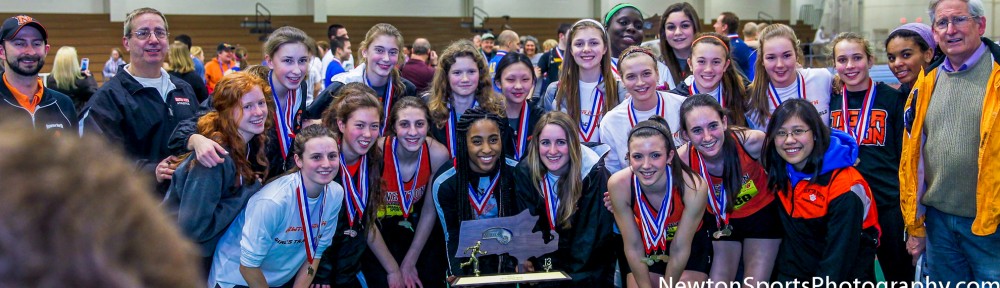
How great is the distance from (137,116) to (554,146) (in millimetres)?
1981

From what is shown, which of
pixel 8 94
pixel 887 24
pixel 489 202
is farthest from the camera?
pixel 887 24

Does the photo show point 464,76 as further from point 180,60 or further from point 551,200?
point 180,60

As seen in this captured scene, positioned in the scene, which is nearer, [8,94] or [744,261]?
[8,94]

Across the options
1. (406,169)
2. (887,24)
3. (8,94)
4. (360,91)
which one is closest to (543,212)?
(406,169)

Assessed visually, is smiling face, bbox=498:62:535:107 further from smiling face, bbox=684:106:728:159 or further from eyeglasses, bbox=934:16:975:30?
eyeglasses, bbox=934:16:975:30

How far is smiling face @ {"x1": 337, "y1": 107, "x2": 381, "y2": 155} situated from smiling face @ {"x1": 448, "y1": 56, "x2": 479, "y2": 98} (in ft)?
2.03

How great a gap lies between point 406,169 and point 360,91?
48cm

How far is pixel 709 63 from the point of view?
470 cm

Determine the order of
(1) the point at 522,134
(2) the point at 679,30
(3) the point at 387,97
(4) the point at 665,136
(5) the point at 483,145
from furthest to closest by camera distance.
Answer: (2) the point at 679,30 < (3) the point at 387,97 < (1) the point at 522,134 < (5) the point at 483,145 < (4) the point at 665,136

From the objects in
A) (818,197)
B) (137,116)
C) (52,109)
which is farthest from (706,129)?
(52,109)

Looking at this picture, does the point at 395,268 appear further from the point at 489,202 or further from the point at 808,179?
the point at 808,179

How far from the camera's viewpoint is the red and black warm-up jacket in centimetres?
405

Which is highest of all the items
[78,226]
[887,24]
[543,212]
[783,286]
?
[887,24]

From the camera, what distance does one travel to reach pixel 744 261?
4.44 m
